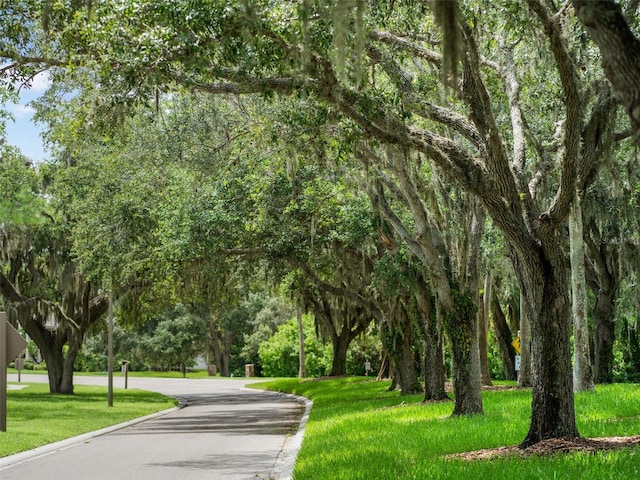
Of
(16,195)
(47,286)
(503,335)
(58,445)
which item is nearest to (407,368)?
(503,335)

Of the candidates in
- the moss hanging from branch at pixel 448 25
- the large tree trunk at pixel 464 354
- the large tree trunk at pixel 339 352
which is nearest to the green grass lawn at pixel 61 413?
the large tree trunk at pixel 464 354

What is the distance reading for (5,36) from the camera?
13164 mm

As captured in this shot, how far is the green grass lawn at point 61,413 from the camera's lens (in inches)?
758

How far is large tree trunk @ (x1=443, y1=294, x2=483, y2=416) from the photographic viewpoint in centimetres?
1780

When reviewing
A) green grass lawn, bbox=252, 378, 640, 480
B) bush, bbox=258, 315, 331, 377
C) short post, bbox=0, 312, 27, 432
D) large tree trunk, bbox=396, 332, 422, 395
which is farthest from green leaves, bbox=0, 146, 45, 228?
bush, bbox=258, 315, 331, 377

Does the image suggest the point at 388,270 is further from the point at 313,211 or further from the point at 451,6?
the point at 451,6

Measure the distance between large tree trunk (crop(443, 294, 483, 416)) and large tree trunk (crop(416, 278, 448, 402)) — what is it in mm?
4301

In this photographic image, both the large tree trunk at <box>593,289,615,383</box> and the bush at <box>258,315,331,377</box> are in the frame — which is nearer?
the large tree trunk at <box>593,289,615,383</box>

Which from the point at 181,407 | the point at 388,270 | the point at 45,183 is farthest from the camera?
the point at 45,183

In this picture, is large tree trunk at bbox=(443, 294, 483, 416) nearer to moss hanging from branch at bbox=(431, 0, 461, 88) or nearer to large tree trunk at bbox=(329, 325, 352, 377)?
moss hanging from branch at bbox=(431, 0, 461, 88)

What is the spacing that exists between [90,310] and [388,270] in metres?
20.7

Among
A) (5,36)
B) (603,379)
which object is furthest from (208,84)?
(603,379)

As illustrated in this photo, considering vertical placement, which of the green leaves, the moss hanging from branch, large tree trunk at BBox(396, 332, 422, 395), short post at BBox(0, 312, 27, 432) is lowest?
large tree trunk at BBox(396, 332, 422, 395)

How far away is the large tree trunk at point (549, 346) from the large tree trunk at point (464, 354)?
19.5 feet
